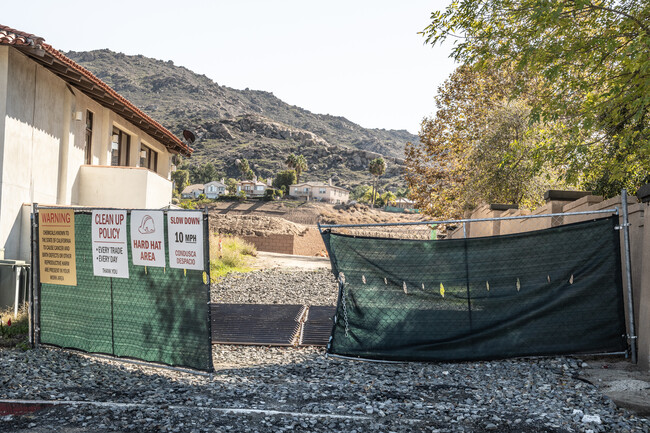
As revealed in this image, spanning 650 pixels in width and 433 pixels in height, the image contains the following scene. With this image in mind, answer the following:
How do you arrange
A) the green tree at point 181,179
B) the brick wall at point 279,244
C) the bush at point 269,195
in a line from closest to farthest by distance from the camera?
the brick wall at point 279,244, the bush at point 269,195, the green tree at point 181,179

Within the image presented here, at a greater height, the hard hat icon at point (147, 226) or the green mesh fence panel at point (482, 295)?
the hard hat icon at point (147, 226)

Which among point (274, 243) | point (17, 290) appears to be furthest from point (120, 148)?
point (274, 243)

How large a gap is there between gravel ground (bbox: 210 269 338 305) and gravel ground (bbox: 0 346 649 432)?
6.73m

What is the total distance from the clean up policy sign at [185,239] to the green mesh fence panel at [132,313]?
0.11 metres

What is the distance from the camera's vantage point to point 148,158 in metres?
24.2

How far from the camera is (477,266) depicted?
762 cm

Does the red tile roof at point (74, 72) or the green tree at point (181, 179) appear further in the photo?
the green tree at point (181, 179)

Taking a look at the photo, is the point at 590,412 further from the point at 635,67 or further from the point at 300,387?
the point at 635,67

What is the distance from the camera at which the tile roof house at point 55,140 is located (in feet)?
39.0

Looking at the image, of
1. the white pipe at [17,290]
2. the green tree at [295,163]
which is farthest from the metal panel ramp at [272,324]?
the green tree at [295,163]

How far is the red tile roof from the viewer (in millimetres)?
11234

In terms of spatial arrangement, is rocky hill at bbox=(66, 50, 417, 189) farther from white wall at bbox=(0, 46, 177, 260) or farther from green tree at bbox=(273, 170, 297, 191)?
white wall at bbox=(0, 46, 177, 260)

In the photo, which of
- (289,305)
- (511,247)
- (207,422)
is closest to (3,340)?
(207,422)

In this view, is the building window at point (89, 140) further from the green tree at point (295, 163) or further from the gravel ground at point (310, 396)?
the green tree at point (295, 163)
